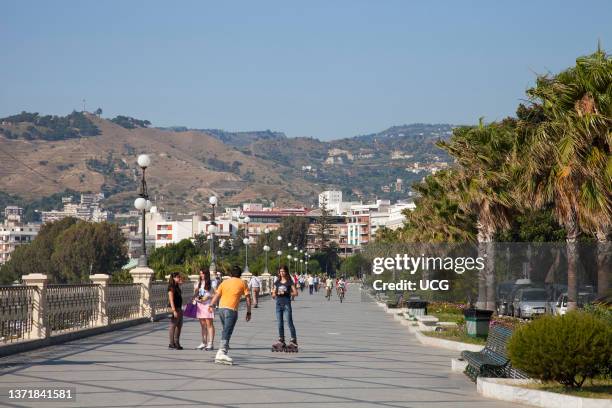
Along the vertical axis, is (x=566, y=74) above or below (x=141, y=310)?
above

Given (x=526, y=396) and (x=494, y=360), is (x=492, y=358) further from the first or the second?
(x=526, y=396)

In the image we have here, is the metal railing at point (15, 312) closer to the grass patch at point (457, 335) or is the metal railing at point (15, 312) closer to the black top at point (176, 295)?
the black top at point (176, 295)

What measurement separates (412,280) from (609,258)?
80.6ft

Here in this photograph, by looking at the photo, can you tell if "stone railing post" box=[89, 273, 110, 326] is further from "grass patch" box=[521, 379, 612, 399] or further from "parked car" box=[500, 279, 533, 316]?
"parked car" box=[500, 279, 533, 316]

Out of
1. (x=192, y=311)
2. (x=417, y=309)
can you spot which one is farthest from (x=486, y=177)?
(x=192, y=311)

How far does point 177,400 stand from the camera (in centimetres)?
1402

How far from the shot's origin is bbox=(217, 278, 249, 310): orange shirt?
65.4ft

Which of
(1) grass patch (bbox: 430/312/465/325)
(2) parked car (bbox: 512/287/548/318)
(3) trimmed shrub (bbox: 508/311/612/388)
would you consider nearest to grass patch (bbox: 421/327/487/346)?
(1) grass patch (bbox: 430/312/465/325)

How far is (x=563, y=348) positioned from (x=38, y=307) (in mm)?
11899

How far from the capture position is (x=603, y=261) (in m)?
37.2

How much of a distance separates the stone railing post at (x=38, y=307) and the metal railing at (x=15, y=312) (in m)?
0.08

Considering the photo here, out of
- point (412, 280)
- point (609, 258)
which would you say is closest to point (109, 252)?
point (412, 280)

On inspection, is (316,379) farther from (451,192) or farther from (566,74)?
(451,192)

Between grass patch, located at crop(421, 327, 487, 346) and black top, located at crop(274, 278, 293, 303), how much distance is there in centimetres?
383
